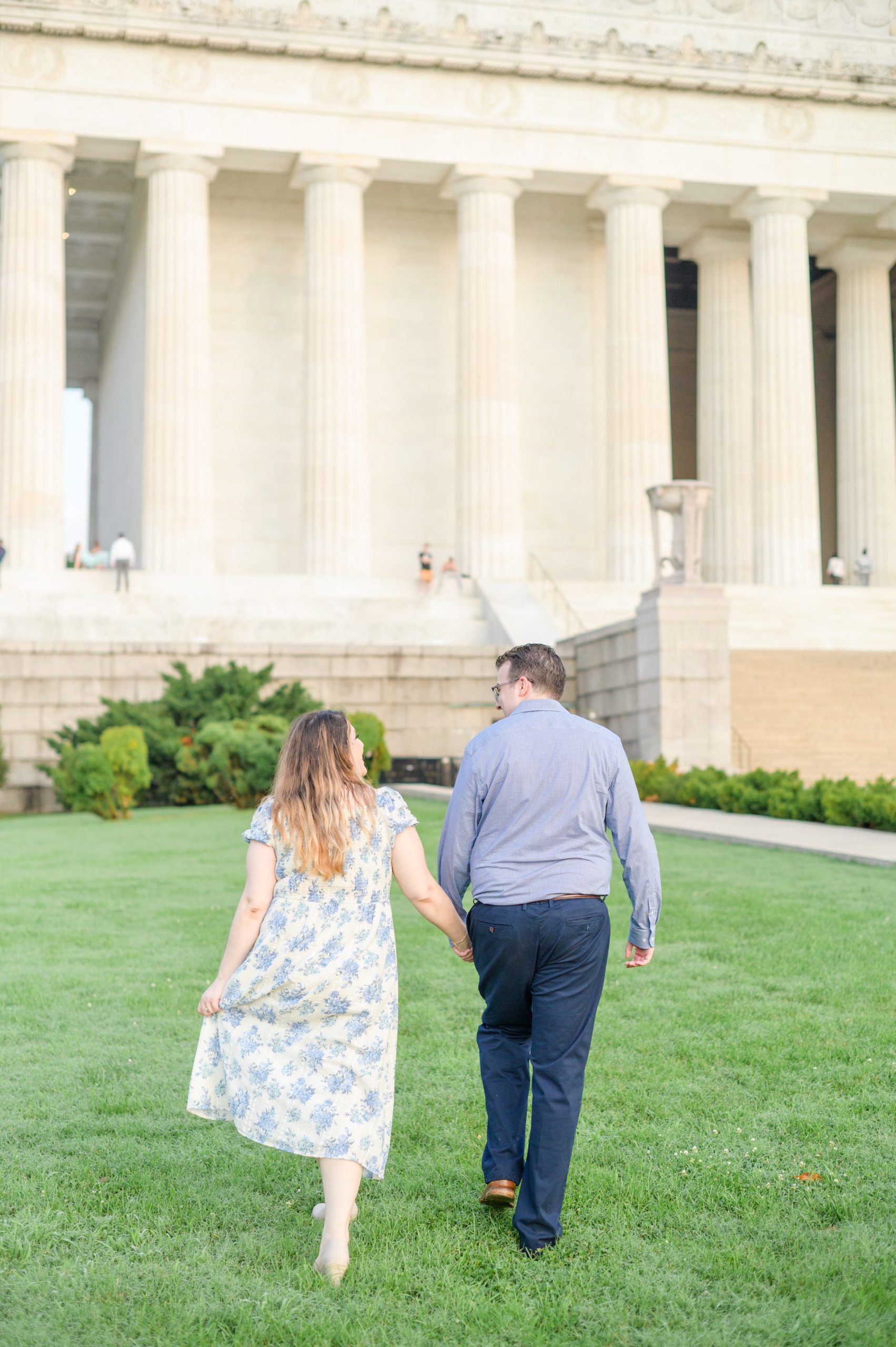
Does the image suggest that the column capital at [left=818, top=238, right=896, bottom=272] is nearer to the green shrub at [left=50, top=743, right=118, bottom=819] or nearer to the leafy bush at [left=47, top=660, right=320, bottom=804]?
the leafy bush at [left=47, top=660, right=320, bottom=804]

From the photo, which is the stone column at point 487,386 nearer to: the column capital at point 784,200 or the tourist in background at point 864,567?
the column capital at point 784,200

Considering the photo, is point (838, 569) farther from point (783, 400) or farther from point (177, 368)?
point (177, 368)

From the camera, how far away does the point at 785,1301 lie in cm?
442

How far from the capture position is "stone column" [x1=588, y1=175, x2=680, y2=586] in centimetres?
4178

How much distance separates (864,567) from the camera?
44500 millimetres

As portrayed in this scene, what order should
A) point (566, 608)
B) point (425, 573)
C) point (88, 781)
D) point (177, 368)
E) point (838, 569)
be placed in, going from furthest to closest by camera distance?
point (838, 569), point (177, 368), point (425, 573), point (566, 608), point (88, 781)

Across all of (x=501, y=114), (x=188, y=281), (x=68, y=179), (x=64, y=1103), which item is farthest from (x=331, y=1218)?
(x=68, y=179)

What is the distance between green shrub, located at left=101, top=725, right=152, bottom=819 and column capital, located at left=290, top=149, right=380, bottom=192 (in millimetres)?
24528

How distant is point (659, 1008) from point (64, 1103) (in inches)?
133

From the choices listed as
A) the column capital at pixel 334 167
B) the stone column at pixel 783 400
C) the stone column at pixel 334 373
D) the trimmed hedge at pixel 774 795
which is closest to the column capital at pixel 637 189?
the stone column at pixel 783 400

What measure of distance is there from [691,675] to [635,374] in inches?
789

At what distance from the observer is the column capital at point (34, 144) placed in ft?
127

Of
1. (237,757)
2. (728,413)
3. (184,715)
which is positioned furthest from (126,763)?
(728,413)

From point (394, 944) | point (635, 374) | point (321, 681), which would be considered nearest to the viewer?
point (394, 944)
